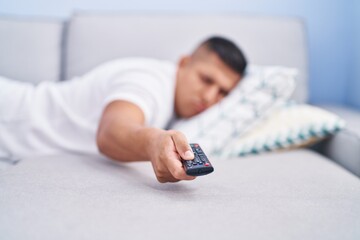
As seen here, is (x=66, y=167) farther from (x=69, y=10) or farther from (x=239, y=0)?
(x=239, y=0)

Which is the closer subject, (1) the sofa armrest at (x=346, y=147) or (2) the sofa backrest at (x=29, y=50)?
(1) the sofa armrest at (x=346, y=147)

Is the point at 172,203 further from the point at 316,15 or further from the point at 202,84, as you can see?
the point at 316,15

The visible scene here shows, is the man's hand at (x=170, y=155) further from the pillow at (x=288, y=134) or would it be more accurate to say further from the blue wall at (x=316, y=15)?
the blue wall at (x=316, y=15)

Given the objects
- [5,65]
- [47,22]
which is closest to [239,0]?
[47,22]

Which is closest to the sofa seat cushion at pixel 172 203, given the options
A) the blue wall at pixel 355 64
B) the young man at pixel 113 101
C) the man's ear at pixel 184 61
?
the young man at pixel 113 101

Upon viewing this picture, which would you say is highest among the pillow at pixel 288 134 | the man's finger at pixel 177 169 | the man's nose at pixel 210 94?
the man's finger at pixel 177 169

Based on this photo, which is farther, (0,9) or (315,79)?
(315,79)

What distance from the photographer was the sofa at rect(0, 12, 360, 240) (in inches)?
20.5

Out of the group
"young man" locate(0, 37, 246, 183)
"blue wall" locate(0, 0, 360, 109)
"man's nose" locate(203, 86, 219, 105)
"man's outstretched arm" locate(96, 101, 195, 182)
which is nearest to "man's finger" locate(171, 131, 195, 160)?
"man's outstretched arm" locate(96, 101, 195, 182)

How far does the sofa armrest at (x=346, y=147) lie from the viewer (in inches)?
37.4

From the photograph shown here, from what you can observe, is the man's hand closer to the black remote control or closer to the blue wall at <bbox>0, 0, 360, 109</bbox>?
the black remote control

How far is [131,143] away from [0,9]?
115 centimetres

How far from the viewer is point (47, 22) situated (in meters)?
1.39

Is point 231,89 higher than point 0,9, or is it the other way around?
point 0,9
